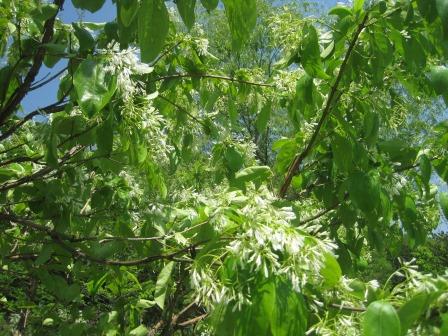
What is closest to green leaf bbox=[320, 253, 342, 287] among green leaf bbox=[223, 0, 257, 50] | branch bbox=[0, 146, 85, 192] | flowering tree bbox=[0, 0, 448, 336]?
flowering tree bbox=[0, 0, 448, 336]

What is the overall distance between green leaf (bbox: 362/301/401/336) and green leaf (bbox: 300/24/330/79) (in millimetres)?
930

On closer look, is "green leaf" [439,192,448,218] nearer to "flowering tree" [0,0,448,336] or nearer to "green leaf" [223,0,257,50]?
"flowering tree" [0,0,448,336]

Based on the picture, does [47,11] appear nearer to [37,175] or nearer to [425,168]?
[37,175]

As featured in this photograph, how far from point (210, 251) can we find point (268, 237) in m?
0.20

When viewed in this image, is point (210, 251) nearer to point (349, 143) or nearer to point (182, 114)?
point (349, 143)

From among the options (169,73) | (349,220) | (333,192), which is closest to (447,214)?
(349,220)

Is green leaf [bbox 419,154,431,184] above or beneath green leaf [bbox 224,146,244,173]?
beneath

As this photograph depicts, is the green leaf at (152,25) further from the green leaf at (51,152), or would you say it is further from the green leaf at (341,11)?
the green leaf at (341,11)

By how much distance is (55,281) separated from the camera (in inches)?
86.4

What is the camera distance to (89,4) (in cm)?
117

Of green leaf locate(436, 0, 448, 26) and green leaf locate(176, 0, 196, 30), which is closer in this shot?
green leaf locate(176, 0, 196, 30)

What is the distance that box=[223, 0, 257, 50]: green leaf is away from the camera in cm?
90

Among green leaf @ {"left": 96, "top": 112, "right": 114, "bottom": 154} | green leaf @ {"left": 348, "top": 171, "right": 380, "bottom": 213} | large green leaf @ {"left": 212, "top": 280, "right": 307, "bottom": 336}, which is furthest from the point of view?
green leaf @ {"left": 348, "top": 171, "right": 380, "bottom": 213}

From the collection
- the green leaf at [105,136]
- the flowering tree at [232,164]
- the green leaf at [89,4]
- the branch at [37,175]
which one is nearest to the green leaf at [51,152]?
the flowering tree at [232,164]
